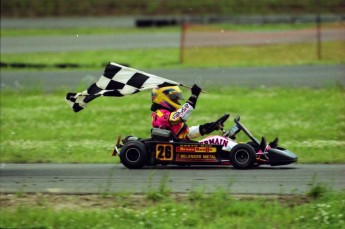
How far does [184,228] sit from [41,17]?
30.5 metres

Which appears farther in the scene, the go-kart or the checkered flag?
the checkered flag

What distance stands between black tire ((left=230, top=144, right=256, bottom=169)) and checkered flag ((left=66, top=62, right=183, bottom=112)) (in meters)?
1.18

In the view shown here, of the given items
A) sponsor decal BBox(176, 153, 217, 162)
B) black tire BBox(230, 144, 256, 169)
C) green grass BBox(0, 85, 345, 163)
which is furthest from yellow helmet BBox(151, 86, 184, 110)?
green grass BBox(0, 85, 345, 163)

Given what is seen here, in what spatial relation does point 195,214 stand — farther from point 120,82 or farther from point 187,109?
point 120,82

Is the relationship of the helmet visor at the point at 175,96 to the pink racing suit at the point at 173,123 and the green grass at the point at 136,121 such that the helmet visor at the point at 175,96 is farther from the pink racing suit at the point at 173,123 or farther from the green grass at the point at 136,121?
the green grass at the point at 136,121

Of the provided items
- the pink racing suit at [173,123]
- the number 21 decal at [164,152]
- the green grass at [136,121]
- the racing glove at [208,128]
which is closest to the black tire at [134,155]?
the number 21 decal at [164,152]

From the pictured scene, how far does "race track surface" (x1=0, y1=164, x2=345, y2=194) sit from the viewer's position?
8.70m

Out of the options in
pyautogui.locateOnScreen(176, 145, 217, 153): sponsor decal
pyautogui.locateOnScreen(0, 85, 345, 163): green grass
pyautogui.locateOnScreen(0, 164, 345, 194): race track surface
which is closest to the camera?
pyautogui.locateOnScreen(0, 164, 345, 194): race track surface

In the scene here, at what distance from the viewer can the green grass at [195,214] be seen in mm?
7230

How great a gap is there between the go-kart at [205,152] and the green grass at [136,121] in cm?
105

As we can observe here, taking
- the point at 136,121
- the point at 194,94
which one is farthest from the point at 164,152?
the point at 136,121

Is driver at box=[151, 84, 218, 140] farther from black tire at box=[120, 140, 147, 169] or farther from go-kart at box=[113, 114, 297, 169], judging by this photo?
black tire at box=[120, 140, 147, 169]

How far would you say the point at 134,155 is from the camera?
33.1 feet

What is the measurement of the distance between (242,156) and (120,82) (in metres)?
1.83
